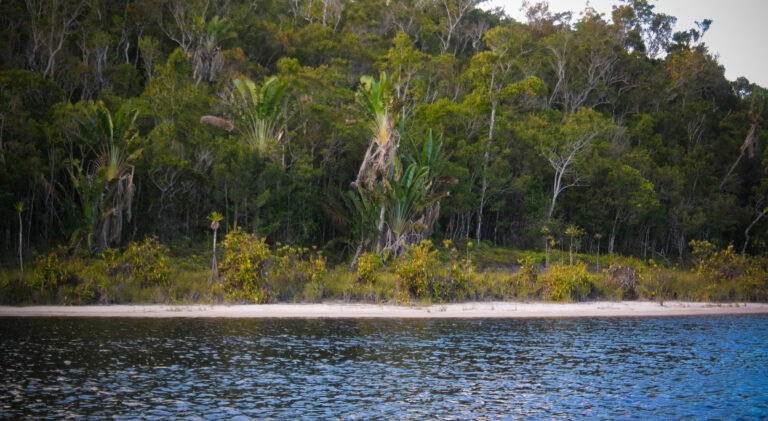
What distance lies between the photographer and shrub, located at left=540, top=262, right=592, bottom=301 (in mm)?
26859

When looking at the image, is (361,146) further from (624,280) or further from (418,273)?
(624,280)

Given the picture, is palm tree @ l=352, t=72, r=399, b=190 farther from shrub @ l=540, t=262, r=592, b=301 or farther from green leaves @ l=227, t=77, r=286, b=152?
shrub @ l=540, t=262, r=592, b=301

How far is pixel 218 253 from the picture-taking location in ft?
107

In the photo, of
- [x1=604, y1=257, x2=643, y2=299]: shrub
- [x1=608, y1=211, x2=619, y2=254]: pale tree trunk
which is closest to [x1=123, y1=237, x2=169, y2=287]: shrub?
[x1=604, y1=257, x2=643, y2=299]: shrub

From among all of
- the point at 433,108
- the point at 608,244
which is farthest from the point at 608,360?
the point at 608,244

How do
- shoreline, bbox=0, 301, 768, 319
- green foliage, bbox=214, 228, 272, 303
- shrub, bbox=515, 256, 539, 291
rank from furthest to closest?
shrub, bbox=515, 256, 539, 291
green foliage, bbox=214, 228, 272, 303
shoreline, bbox=0, 301, 768, 319

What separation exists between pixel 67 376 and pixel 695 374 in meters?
14.3

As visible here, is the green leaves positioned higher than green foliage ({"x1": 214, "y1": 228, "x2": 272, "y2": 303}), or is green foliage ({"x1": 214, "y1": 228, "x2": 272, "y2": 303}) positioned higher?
the green leaves

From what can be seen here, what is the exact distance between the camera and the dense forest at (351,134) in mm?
32094

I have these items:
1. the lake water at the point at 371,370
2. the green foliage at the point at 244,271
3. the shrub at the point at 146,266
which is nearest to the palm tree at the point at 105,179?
the shrub at the point at 146,266

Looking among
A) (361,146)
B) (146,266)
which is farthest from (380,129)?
(146,266)

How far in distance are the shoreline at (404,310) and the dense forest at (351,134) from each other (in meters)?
3.53

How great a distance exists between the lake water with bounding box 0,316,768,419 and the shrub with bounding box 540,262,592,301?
18.7 ft

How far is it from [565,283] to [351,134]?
1707 cm
